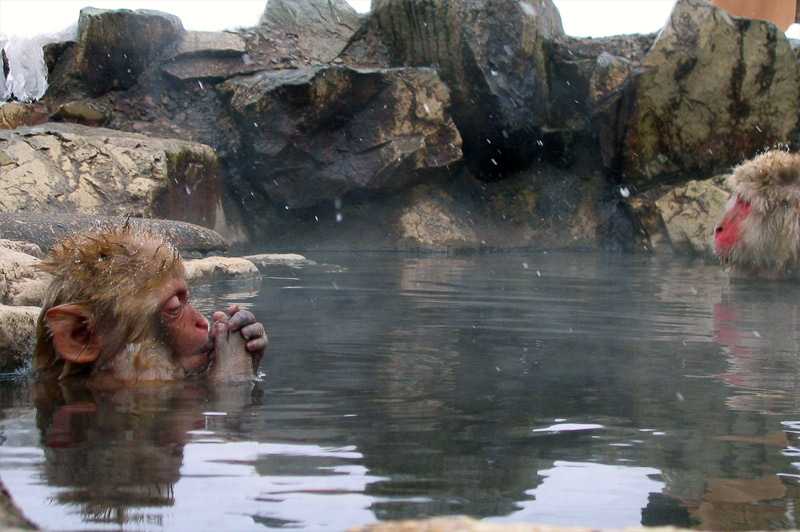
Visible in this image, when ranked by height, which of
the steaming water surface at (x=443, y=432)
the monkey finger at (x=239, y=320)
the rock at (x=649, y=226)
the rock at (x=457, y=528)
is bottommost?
the steaming water surface at (x=443, y=432)

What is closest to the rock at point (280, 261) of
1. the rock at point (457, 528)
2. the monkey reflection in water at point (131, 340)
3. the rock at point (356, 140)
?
the rock at point (356, 140)

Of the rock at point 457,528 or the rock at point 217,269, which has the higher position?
the rock at point 457,528

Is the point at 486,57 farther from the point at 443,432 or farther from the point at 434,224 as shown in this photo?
the point at 443,432

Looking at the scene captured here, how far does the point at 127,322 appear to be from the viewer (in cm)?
272

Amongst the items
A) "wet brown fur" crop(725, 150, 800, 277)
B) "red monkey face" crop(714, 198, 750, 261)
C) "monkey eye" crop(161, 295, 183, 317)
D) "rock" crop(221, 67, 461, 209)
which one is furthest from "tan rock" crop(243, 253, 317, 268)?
"monkey eye" crop(161, 295, 183, 317)

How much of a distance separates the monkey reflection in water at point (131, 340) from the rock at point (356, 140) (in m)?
7.40

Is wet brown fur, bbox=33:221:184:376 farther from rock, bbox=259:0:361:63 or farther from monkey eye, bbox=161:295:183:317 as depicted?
rock, bbox=259:0:361:63

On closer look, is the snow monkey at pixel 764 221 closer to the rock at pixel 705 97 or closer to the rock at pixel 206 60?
the rock at pixel 705 97

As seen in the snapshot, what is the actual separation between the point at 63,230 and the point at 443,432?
4.56 m

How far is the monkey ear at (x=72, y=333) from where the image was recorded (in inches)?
103

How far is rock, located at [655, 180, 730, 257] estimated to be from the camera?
9.82 meters

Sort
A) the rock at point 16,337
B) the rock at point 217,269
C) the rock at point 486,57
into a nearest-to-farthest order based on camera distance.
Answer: the rock at point 16,337, the rock at point 217,269, the rock at point 486,57

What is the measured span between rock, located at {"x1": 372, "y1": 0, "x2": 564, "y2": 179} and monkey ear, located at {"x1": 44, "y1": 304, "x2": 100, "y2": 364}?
8.77 m

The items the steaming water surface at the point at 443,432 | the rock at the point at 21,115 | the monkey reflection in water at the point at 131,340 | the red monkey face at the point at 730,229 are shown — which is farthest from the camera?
the rock at the point at 21,115
